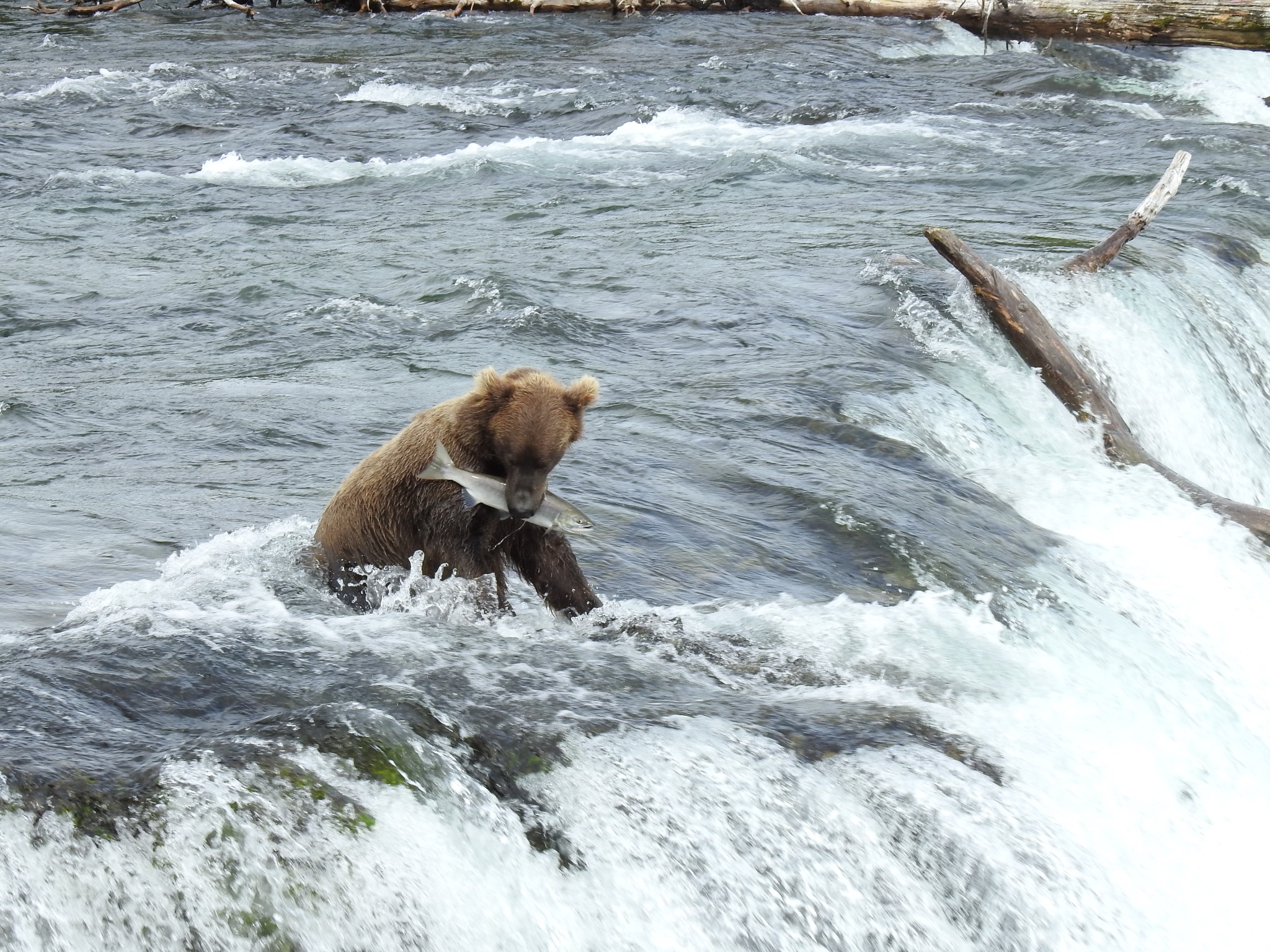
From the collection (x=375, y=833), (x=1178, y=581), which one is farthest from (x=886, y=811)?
(x=1178, y=581)

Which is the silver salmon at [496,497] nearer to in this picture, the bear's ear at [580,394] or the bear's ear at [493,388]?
the bear's ear at [493,388]

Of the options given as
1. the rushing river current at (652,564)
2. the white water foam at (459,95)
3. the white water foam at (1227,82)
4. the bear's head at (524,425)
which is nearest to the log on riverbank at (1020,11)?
the white water foam at (1227,82)

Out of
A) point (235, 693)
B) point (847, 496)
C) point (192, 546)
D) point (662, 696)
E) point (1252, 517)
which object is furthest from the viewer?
point (1252, 517)

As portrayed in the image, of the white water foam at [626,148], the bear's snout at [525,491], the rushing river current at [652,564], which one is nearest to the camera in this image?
the rushing river current at [652,564]

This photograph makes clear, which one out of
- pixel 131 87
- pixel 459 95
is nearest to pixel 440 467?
pixel 459 95

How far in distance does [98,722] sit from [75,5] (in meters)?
20.0

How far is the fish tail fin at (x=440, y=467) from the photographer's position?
4324 mm

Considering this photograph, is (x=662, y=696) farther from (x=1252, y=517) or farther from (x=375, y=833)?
(x=1252, y=517)

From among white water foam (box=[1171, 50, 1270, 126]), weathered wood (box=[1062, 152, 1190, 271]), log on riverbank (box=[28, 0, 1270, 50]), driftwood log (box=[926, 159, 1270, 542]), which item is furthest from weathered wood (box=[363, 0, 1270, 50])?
driftwood log (box=[926, 159, 1270, 542])

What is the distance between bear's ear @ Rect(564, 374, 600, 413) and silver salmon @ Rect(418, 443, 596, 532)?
1.03ft

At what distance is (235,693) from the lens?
391cm

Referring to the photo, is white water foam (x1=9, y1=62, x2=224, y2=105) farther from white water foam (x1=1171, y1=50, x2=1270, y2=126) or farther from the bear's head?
the bear's head

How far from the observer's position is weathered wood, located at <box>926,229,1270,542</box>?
755cm

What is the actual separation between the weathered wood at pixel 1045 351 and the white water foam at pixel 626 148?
5666mm
